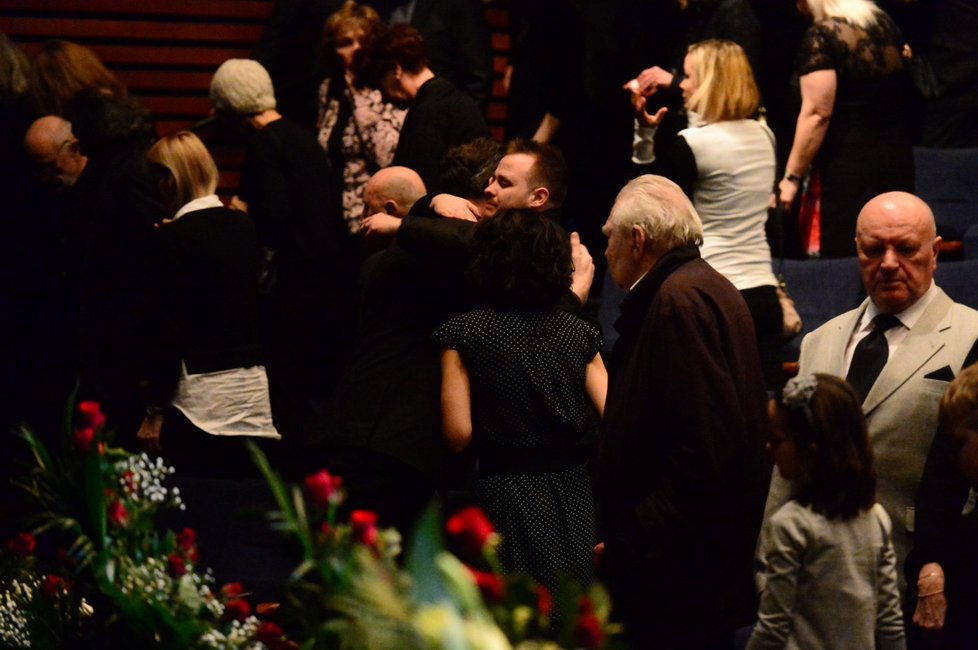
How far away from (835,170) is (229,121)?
7.01 feet

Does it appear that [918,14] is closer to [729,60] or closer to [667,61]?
A: [667,61]

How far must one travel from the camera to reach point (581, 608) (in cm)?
154

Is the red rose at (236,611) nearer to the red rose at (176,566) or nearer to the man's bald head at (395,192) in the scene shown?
the red rose at (176,566)

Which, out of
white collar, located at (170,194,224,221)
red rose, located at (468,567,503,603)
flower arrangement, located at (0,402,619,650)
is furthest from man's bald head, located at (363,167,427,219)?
red rose, located at (468,567,503,603)

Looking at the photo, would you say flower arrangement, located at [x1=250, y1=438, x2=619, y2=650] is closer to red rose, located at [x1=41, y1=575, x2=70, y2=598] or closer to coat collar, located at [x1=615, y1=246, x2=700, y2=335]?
red rose, located at [x1=41, y1=575, x2=70, y2=598]

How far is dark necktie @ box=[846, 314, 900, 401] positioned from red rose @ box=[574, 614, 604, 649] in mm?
1961

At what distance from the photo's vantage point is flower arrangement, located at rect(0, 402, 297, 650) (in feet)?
6.97

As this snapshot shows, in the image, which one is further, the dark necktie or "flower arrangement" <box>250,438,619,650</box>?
the dark necktie

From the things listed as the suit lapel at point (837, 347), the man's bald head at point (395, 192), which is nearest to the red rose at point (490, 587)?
the suit lapel at point (837, 347)

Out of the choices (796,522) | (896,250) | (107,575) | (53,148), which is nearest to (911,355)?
(896,250)

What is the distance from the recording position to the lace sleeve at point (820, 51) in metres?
5.24

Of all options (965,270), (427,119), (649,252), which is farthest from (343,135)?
(649,252)

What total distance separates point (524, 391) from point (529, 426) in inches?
3.2

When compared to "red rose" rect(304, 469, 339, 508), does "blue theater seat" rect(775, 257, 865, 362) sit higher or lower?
lower
